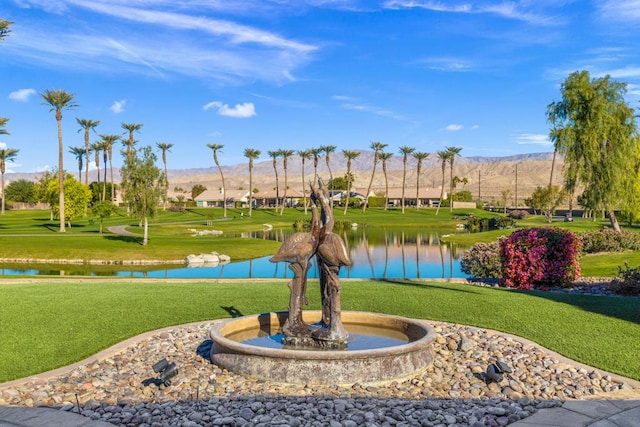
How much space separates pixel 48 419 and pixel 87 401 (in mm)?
848

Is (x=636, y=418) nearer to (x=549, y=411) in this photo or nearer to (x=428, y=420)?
(x=549, y=411)

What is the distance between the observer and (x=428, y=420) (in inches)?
278

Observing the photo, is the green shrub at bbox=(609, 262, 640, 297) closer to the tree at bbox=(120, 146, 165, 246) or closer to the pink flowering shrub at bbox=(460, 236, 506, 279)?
the pink flowering shrub at bbox=(460, 236, 506, 279)

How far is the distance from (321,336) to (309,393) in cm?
179

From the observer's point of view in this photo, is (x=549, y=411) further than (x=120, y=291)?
No

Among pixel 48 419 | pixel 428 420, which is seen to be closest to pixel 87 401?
pixel 48 419

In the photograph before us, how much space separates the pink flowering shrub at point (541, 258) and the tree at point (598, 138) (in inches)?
767

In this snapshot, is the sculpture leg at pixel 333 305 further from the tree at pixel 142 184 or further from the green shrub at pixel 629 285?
the tree at pixel 142 184

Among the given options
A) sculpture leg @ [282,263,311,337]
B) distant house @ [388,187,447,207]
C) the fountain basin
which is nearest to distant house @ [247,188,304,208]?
distant house @ [388,187,447,207]

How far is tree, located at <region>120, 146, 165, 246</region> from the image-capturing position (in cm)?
3541

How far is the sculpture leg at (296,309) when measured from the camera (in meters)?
10.1

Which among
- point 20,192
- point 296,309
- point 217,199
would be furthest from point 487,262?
point 20,192

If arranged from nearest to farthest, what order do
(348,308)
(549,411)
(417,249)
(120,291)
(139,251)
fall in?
(549,411) → (348,308) → (120,291) → (139,251) → (417,249)

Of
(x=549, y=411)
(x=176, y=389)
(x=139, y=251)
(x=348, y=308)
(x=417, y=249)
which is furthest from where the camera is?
(x=417, y=249)
